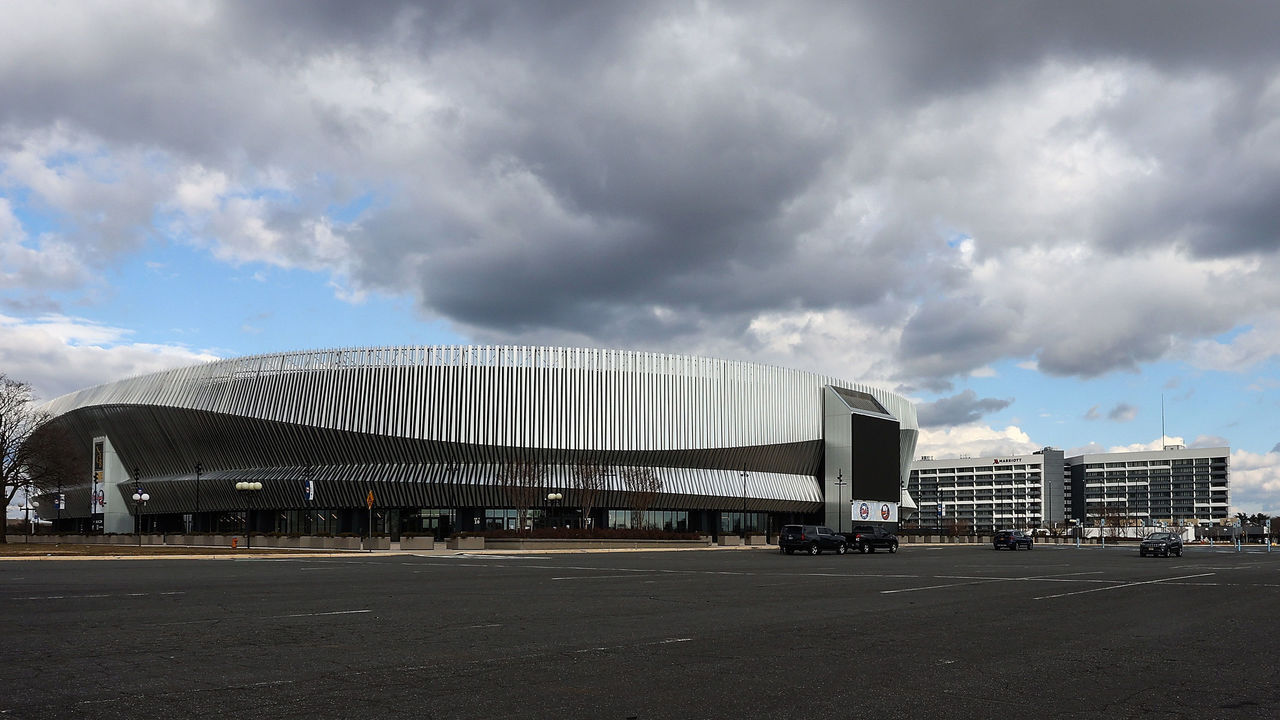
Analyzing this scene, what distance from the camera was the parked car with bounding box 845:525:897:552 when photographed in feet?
194

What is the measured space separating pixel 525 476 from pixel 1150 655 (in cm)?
7824

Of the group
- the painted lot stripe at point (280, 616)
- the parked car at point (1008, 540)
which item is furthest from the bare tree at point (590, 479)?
the painted lot stripe at point (280, 616)

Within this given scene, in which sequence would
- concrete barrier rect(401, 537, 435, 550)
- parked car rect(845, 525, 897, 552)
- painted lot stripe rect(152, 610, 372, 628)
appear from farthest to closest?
concrete barrier rect(401, 537, 435, 550) < parked car rect(845, 525, 897, 552) < painted lot stripe rect(152, 610, 372, 628)

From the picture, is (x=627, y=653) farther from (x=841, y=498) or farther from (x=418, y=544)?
(x=841, y=498)

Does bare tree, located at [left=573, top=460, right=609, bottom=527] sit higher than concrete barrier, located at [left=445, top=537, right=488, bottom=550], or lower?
higher

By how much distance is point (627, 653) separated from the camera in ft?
38.5

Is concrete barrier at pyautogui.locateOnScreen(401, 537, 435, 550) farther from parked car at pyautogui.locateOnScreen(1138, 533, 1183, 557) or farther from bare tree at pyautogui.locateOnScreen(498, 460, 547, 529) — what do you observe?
parked car at pyautogui.locateOnScreen(1138, 533, 1183, 557)

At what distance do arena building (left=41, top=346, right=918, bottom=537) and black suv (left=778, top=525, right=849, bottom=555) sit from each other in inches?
1283

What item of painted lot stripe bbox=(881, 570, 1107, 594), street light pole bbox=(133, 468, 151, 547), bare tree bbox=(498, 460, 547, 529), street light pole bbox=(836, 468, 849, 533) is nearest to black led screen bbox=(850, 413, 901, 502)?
street light pole bbox=(836, 468, 849, 533)

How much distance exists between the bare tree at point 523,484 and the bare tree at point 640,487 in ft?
25.3

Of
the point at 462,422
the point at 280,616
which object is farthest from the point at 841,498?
the point at 280,616

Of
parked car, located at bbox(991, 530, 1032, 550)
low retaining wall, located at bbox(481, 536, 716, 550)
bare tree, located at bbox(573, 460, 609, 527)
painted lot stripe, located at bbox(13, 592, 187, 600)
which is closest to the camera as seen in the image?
painted lot stripe, located at bbox(13, 592, 187, 600)

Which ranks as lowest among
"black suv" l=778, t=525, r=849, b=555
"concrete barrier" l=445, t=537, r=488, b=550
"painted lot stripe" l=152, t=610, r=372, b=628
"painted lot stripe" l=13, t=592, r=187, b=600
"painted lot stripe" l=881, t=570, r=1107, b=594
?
"concrete barrier" l=445, t=537, r=488, b=550

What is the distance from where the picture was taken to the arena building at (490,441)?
305 feet
